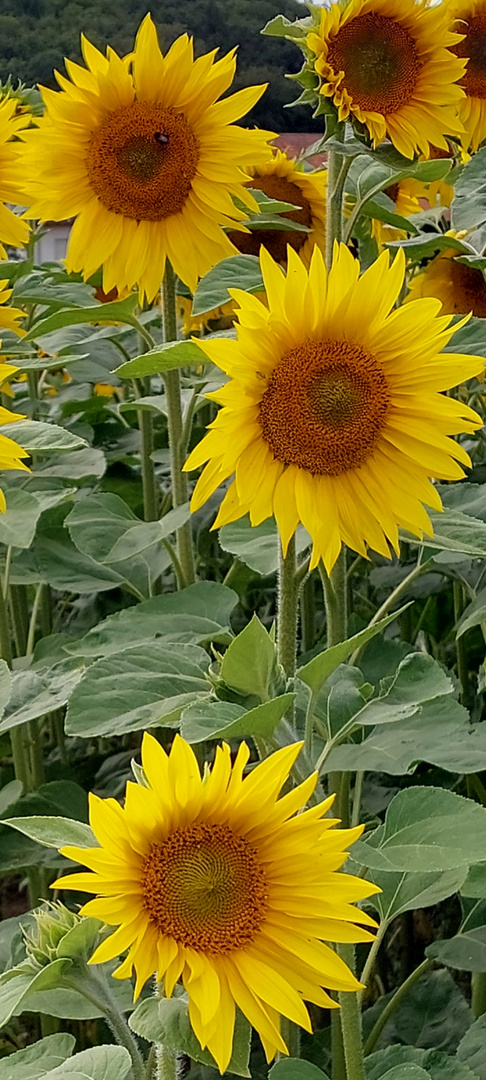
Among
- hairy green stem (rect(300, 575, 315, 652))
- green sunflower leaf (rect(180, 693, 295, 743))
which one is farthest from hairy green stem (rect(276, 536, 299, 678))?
hairy green stem (rect(300, 575, 315, 652))

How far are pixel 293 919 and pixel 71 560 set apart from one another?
1.64 feet

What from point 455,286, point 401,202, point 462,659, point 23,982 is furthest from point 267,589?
point 23,982

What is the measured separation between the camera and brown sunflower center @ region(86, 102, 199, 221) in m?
0.81

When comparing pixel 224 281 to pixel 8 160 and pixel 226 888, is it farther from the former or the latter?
pixel 226 888

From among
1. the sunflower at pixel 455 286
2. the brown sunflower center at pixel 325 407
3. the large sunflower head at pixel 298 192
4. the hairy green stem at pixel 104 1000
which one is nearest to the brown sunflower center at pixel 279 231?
the large sunflower head at pixel 298 192

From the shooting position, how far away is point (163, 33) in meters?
0.97

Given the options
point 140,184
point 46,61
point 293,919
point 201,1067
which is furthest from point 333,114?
point 46,61

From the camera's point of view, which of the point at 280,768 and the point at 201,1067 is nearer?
the point at 280,768

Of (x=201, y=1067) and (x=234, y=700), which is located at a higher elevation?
(x=234, y=700)

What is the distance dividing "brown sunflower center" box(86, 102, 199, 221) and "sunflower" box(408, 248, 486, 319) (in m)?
0.30

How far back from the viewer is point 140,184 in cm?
83

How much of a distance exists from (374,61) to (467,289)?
1.14 ft

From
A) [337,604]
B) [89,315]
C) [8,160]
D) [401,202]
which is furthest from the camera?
[401,202]

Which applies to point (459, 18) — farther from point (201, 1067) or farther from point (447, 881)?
point (201, 1067)
